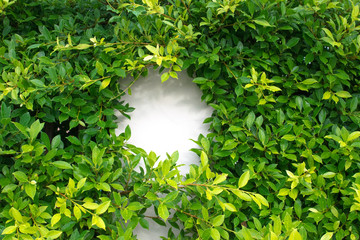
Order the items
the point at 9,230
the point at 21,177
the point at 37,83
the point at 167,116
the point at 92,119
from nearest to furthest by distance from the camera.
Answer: the point at 9,230 → the point at 21,177 → the point at 37,83 → the point at 92,119 → the point at 167,116

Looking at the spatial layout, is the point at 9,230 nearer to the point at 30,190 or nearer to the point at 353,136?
the point at 30,190

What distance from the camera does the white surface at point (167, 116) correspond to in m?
1.71

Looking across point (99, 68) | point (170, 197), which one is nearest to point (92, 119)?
point (99, 68)

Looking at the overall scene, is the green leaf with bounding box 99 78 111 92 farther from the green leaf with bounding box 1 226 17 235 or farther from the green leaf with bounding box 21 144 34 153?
the green leaf with bounding box 1 226 17 235

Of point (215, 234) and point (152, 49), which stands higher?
point (152, 49)

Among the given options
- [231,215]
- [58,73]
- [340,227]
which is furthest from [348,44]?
[58,73]

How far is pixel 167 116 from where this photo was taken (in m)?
1.73

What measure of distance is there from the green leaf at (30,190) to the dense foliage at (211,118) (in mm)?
38

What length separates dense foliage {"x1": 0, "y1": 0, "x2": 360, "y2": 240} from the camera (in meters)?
1.40

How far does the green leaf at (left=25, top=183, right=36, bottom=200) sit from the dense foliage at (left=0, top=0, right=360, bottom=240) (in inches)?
1.5

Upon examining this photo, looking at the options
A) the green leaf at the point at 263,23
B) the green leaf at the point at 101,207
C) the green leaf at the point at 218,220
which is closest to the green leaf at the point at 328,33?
the green leaf at the point at 263,23

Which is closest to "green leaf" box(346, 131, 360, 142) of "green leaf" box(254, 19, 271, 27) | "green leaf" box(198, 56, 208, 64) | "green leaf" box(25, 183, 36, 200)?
"green leaf" box(254, 19, 271, 27)

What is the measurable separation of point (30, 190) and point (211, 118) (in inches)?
34.5

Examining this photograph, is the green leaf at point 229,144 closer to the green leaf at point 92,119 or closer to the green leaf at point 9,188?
the green leaf at point 92,119
